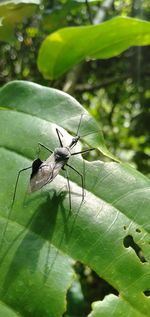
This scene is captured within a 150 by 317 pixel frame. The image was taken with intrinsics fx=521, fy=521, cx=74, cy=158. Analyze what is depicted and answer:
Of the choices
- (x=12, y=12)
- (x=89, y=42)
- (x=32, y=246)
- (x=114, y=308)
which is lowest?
(x=114, y=308)

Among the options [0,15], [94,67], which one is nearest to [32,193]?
[0,15]

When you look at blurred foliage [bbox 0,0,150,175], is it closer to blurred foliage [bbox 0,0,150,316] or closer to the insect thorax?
blurred foliage [bbox 0,0,150,316]

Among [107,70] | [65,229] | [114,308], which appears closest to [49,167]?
[65,229]

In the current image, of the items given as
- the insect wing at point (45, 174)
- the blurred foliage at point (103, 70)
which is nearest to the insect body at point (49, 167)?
the insect wing at point (45, 174)

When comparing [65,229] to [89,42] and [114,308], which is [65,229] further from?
[89,42]

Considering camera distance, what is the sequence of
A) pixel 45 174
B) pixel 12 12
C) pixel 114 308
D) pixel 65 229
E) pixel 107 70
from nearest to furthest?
1. pixel 114 308
2. pixel 65 229
3. pixel 45 174
4. pixel 12 12
5. pixel 107 70

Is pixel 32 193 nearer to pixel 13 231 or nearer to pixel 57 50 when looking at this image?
A: pixel 13 231
